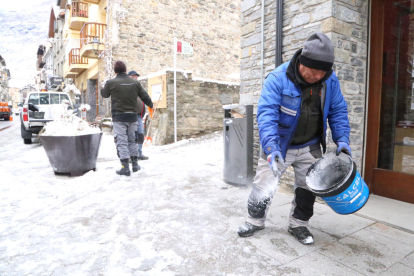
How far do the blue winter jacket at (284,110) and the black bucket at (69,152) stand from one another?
140 inches

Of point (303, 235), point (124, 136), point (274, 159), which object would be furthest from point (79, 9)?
point (303, 235)

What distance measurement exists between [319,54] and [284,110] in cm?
46

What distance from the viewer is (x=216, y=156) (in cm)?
657

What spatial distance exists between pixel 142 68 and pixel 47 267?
41.1 feet

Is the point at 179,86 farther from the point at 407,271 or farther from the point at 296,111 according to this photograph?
the point at 407,271

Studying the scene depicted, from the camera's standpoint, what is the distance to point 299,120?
2303mm

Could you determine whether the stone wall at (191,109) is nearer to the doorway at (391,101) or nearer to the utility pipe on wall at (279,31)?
the utility pipe on wall at (279,31)

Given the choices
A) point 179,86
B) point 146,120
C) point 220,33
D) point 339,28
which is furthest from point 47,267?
point 220,33

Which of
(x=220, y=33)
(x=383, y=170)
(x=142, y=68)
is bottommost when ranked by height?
(x=383, y=170)

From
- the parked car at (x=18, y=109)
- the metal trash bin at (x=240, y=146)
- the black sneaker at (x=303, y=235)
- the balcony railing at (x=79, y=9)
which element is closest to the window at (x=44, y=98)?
the parked car at (x=18, y=109)

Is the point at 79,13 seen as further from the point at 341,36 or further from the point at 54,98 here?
the point at 341,36

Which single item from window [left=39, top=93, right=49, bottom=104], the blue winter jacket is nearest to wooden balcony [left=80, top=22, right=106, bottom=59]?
window [left=39, top=93, right=49, bottom=104]

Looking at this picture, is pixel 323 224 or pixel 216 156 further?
pixel 216 156

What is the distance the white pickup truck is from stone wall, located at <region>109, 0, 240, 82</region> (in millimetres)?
3836
